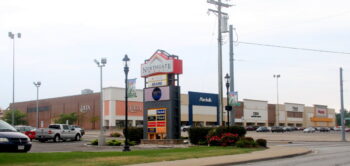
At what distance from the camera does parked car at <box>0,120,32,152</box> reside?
16172 mm

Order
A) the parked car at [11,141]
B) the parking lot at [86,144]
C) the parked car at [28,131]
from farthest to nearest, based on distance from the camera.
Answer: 1. the parked car at [28,131]
2. the parking lot at [86,144]
3. the parked car at [11,141]

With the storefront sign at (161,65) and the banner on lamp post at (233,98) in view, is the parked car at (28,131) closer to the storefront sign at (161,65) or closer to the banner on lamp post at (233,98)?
the storefront sign at (161,65)

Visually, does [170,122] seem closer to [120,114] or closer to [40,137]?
[40,137]

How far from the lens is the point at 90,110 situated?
9262cm

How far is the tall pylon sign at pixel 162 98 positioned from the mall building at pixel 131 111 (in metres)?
32.5

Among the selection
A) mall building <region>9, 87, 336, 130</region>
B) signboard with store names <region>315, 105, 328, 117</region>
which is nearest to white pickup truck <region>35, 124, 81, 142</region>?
mall building <region>9, 87, 336, 130</region>

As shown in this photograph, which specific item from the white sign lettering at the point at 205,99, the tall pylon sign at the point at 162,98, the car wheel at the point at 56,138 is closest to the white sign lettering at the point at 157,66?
the tall pylon sign at the point at 162,98

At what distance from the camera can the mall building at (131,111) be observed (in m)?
88.5

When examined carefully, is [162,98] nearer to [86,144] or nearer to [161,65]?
[161,65]

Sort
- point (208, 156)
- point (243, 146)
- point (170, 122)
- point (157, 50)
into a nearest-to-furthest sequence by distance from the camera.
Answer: point (208, 156) < point (243, 146) < point (170, 122) < point (157, 50)

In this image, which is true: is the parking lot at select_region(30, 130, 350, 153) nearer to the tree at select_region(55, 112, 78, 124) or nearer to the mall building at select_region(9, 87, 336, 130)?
the mall building at select_region(9, 87, 336, 130)

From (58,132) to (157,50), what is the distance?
13106mm

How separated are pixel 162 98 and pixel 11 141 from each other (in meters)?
16.5

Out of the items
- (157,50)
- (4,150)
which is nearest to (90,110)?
(157,50)
